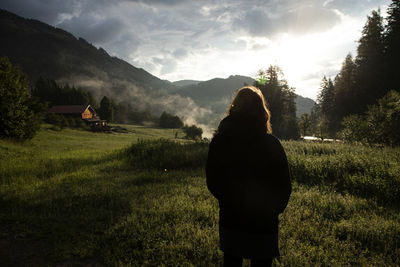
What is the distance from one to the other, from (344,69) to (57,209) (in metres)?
60.3

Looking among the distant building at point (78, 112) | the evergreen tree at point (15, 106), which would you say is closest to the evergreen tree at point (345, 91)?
the evergreen tree at point (15, 106)

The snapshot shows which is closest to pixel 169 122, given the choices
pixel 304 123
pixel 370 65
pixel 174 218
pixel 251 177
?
pixel 304 123

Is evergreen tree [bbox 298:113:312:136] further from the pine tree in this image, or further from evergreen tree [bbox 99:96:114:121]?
evergreen tree [bbox 99:96:114:121]

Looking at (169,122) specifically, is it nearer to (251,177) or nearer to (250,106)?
(250,106)

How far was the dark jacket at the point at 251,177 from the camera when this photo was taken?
8.19ft

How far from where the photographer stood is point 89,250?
4844 mm

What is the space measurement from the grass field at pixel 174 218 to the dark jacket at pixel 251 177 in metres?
2.36

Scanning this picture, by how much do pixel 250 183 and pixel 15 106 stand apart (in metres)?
27.1

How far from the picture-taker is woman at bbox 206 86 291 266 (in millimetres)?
2484

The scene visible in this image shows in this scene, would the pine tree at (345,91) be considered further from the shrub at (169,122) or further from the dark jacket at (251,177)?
the shrub at (169,122)

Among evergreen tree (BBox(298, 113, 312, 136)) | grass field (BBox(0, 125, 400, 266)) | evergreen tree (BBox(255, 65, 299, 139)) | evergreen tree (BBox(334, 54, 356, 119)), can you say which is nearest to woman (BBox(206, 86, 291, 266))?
grass field (BBox(0, 125, 400, 266))

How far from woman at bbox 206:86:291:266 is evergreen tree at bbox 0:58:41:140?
85.5 ft

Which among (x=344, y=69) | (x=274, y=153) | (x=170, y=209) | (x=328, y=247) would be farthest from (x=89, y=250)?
(x=344, y=69)

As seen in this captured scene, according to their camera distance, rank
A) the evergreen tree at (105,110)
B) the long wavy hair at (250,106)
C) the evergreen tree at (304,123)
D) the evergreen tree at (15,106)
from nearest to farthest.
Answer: the long wavy hair at (250,106)
the evergreen tree at (15,106)
the evergreen tree at (304,123)
the evergreen tree at (105,110)
